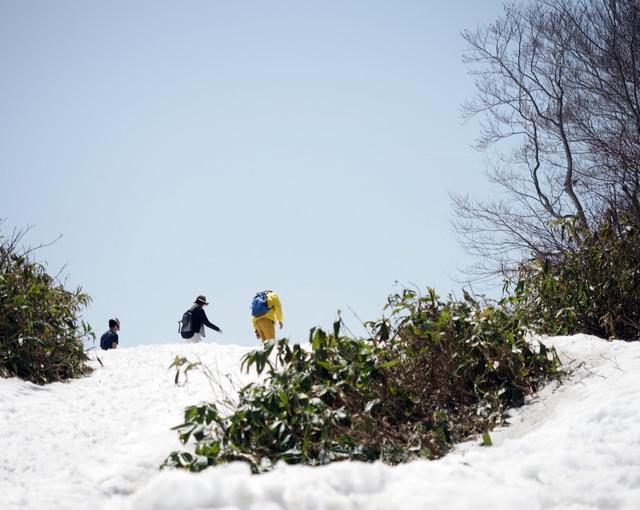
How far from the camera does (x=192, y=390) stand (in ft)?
27.4

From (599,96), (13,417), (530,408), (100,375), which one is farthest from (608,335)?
(599,96)

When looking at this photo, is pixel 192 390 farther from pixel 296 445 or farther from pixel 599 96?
pixel 599 96

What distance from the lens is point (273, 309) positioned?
14.3 m

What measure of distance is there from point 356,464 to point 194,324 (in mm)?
13259

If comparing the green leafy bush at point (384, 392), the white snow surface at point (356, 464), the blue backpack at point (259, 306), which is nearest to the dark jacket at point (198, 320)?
the blue backpack at point (259, 306)

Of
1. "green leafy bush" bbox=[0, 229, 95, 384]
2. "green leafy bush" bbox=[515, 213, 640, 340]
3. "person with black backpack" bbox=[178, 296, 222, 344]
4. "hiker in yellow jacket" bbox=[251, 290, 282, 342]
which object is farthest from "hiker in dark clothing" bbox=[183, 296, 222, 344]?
"green leafy bush" bbox=[515, 213, 640, 340]

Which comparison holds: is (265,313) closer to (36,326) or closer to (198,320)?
(198,320)

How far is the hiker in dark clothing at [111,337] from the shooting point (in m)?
16.6

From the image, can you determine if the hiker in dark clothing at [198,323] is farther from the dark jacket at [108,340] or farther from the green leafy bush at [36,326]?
the green leafy bush at [36,326]

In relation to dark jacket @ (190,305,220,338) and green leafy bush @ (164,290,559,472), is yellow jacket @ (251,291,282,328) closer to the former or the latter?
dark jacket @ (190,305,220,338)

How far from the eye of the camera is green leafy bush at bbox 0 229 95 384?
9.09 meters

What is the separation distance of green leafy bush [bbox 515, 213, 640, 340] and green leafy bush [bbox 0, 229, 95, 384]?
263 inches

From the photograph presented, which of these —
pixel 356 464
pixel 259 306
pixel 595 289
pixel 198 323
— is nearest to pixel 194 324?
pixel 198 323

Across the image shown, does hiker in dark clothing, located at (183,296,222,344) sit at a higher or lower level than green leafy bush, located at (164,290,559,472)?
higher
